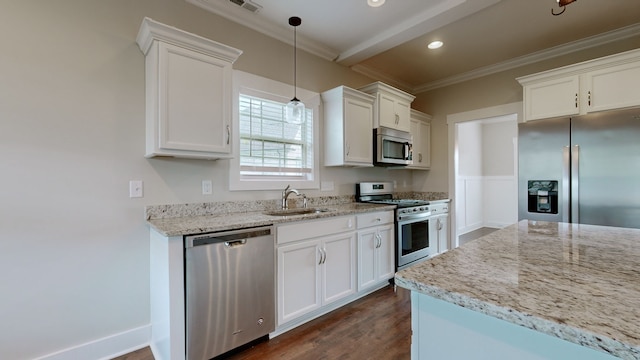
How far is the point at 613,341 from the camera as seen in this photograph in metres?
0.48

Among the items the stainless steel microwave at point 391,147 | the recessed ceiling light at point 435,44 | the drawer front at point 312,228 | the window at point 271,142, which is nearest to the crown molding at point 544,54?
the recessed ceiling light at point 435,44

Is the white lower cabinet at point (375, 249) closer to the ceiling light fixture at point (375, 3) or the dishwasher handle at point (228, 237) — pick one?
the dishwasher handle at point (228, 237)

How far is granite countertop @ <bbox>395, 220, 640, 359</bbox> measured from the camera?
528mm

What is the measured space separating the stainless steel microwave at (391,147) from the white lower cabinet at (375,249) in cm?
77

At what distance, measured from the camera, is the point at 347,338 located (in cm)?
213

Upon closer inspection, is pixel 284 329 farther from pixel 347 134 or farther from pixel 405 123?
pixel 405 123

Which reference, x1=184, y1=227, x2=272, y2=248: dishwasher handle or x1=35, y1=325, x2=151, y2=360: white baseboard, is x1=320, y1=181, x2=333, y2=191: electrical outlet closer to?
x1=184, y1=227, x2=272, y2=248: dishwasher handle

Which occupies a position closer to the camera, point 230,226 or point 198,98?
point 230,226

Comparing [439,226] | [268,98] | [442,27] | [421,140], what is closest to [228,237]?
[268,98]

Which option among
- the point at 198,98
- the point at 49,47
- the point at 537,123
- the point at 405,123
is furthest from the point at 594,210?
the point at 49,47

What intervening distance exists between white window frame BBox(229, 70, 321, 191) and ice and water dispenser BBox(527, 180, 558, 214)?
226 cm

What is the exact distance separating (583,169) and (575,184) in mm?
152

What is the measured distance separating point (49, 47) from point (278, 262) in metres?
2.02

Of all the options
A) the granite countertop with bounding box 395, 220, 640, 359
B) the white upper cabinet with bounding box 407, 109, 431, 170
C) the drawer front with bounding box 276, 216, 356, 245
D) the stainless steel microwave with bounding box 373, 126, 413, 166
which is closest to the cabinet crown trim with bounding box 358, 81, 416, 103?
the stainless steel microwave with bounding box 373, 126, 413, 166
